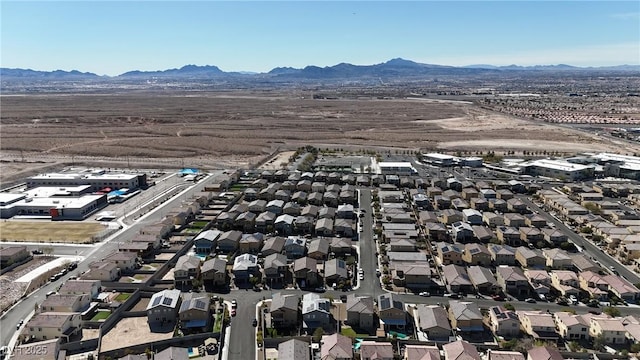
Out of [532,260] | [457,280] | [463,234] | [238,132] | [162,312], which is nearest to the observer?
[162,312]

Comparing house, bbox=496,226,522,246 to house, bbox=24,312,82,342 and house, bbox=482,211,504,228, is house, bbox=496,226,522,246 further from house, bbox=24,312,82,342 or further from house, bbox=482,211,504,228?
house, bbox=24,312,82,342

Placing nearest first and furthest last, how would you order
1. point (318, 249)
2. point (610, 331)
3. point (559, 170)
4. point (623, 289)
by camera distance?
1. point (610, 331)
2. point (623, 289)
3. point (318, 249)
4. point (559, 170)

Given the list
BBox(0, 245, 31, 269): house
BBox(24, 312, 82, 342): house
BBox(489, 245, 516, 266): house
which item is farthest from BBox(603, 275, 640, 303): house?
BBox(0, 245, 31, 269): house

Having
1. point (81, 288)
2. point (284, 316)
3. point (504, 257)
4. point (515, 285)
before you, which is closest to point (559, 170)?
point (504, 257)

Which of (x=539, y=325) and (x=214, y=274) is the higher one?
(x=214, y=274)

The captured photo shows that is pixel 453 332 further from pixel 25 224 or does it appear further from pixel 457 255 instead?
pixel 25 224

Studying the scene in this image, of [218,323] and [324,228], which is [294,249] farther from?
[218,323]
